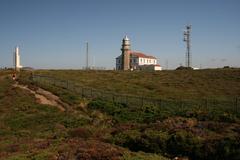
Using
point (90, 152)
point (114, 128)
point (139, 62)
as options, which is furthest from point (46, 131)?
point (139, 62)

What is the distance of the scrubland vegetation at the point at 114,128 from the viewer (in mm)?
13766

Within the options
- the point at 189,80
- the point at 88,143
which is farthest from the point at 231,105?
the point at 189,80

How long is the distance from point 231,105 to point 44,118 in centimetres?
1615

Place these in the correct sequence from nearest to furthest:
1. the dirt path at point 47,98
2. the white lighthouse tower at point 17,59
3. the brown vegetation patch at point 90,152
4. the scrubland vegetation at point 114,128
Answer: the brown vegetation patch at point 90,152 < the scrubland vegetation at point 114,128 < the dirt path at point 47,98 < the white lighthouse tower at point 17,59

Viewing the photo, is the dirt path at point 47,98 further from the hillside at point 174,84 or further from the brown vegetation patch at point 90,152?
the brown vegetation patch at point 90,152

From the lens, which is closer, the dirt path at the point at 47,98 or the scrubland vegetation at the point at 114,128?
the scrubland vegetation at the point at 114,128

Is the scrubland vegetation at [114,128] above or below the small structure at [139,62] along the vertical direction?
below

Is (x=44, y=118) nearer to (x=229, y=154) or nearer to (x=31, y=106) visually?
(x=31, y=106)

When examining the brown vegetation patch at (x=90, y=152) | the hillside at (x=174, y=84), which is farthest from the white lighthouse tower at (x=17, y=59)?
the brown vegetation patch at (x=90, y=152)

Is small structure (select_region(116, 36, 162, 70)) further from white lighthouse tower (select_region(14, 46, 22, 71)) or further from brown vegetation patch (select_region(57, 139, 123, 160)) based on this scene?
brown vegetation patch (select_region(57, 139, 123, 160))

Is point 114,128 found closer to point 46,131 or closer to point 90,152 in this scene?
point 46,131

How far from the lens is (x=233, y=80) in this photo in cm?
5672

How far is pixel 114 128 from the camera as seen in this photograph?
67.4 feet

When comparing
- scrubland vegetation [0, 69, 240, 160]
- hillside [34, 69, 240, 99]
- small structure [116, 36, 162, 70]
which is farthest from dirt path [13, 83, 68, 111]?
small structure [116, 36, 162, 70]
